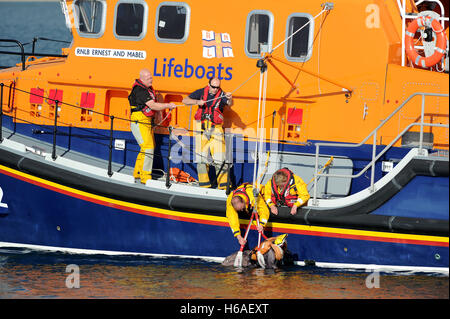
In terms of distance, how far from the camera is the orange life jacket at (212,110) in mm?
8797

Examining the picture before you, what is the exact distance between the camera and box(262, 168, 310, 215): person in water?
840 centimetres

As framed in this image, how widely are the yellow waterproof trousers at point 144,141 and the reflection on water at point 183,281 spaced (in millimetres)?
967

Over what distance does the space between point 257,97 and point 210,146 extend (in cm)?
78

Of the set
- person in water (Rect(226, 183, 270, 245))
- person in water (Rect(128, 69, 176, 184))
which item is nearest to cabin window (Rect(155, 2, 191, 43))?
person in water (Rect(128, 69, 176, 184))

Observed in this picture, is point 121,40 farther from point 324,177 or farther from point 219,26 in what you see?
point 324,177

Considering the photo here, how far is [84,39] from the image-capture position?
9219mm

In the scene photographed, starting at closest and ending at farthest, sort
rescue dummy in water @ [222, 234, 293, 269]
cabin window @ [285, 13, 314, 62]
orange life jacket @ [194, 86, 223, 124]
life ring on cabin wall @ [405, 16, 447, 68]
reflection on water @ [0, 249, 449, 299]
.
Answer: reflection on water @ [0, 249, 449, 299] → rescue dummy in water @ [222, 234, 293, 269] → life ring on cabin wall @ [405, 16, 447, 68] → orange life jacket @ [194, 86, 223, 124] → cabin window @ [285, 13, 314, 62]

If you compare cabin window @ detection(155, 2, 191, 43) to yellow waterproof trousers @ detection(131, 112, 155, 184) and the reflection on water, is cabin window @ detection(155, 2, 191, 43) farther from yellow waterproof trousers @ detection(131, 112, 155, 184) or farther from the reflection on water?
the reflection on water

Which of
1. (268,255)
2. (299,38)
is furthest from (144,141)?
(299,38)

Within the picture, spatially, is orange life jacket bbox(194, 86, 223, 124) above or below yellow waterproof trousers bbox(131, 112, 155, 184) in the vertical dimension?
above

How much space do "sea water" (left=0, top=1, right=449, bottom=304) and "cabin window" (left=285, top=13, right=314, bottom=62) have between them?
2.40 meters

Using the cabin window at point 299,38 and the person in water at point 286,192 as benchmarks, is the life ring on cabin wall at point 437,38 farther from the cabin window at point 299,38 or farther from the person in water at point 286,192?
the person in water at point 286,192

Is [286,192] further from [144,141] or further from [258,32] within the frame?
[258,32]

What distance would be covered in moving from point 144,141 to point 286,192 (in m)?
1.72
